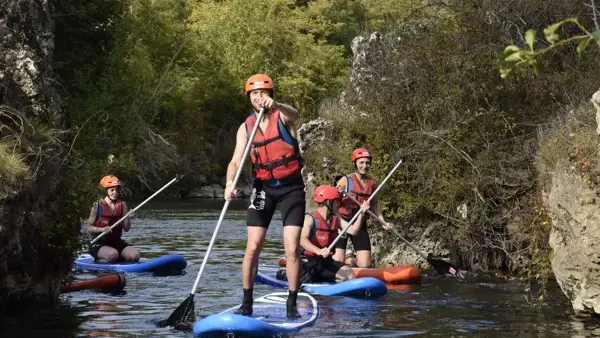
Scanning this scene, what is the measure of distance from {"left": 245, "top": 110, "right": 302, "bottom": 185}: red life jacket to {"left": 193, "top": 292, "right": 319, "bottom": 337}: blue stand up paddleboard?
1177mm

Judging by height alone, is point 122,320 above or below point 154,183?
below

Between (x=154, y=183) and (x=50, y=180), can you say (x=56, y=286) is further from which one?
(x=154, y=183)

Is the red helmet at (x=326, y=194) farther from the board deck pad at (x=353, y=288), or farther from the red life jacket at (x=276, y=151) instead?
the red life jacket at (x=276, y=151)

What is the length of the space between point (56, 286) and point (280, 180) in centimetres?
283

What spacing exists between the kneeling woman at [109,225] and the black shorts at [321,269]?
3.33 m

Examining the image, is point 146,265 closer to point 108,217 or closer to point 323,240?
point 108,217

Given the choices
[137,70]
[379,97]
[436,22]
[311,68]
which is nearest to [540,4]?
[436,22]

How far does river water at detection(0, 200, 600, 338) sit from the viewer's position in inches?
358

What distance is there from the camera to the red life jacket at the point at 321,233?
41.4 feet

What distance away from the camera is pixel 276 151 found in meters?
8.70

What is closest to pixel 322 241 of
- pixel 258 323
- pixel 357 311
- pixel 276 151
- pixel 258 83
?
pixel 357 311

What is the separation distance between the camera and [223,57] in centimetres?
5319

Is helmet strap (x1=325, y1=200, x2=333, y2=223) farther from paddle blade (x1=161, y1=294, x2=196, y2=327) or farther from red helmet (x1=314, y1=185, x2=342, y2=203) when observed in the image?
paddle blade (x1=161, y1=294, x2=196, y2=327)

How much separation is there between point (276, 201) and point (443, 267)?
518cm
